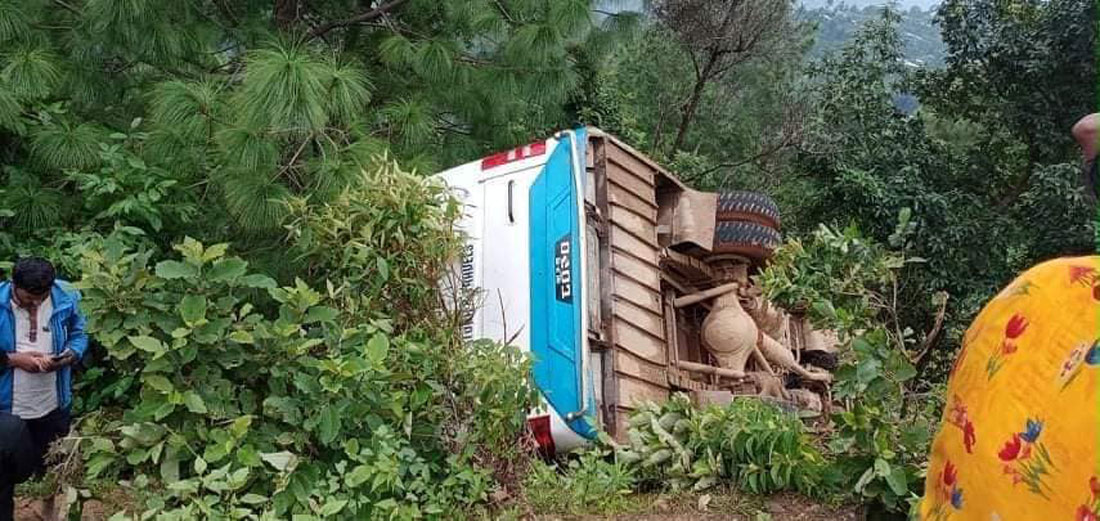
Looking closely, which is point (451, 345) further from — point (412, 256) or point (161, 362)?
point (161, 362)

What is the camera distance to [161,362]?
3164mm

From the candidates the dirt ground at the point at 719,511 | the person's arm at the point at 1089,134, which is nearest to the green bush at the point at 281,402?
the dirt ground at the point at 719,511

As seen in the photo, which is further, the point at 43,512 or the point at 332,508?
the point at 43,512

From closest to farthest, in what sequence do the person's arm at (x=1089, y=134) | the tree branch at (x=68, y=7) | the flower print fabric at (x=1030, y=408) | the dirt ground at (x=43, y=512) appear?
the flower print fabric at (x=1030, y=408), the person's arm at (x=1089, y=134), the dirt ground at (x=43, y=512), the tree branch at (x=68, y=7)

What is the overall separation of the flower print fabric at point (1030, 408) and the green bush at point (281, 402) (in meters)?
Result: 2.43

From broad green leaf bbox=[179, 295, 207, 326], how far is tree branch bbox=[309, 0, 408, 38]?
348cm

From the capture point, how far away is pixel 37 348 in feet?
11.2

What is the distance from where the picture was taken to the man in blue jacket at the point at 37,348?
333 cm

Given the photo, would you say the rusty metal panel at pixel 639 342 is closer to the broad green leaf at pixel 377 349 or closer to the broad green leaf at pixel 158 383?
the broad green leaf at pixel 377 349

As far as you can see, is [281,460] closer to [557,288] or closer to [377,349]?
[377,349]

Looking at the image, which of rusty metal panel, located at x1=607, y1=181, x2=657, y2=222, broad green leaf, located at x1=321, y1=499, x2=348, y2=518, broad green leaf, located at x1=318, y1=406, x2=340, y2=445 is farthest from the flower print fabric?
rusty metal panel, located at x1=607, y1=181, x2=657, y2=222

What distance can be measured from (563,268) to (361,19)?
8.51 feet

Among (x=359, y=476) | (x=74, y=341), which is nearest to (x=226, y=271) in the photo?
(x=74, y=341)

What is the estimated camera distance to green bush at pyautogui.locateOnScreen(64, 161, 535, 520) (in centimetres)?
317
